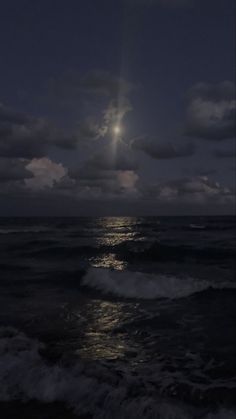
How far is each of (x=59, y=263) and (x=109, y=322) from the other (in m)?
16.3

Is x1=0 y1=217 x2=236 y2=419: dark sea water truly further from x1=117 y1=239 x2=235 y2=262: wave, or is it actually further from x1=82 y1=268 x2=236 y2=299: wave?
x1=117 y1=239 x2=235 y2=262: wave

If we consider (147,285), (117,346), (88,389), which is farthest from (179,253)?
(88,389)

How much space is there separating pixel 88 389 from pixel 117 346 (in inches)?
122

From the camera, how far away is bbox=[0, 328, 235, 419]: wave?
7871mm

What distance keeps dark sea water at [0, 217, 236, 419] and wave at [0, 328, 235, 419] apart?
2 centimetres

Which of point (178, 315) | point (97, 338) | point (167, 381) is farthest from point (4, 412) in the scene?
point (178, 315)

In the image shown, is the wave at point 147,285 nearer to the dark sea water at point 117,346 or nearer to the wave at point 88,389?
the dark sea water at point 117,346

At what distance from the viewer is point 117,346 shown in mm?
11797

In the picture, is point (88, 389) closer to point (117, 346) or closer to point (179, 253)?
point (117, 346)

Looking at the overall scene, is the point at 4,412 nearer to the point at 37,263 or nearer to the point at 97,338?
the point at 97,338

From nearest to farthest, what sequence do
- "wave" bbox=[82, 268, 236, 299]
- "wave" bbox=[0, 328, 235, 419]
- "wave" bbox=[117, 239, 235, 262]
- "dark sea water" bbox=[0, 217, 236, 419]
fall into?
"wave" bbox=[0, 328, 235, 419] → "dark sea water" bbox=[0, 217, 236, 419] → "wave" bbox=[82, 268, 236, 299] → "wave" bbox=[117, 239, 235, 262]

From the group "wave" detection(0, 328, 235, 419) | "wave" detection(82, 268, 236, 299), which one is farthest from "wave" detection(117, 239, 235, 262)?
"wave" detection(0, 328, 235, 419)

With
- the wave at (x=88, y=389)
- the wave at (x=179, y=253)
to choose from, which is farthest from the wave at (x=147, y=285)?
the wave at (x=179, y=253)

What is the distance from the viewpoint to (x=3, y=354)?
1067 centimetres
